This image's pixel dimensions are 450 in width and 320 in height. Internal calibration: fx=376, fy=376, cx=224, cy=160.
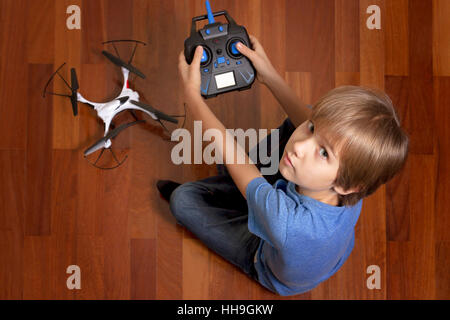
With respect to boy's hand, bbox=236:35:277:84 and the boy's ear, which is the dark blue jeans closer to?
boy's hand, bbox=236:35:277:84

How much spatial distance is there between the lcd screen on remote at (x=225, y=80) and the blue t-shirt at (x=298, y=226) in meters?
0.25

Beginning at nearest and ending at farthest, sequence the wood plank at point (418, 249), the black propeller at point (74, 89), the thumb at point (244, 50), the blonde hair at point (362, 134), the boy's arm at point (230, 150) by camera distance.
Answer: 1. the blonde hair at point (362, 134)
2. the boy's arm at point (230, 150)
3. the thumb at point (244, 50)
4. the black propeller at point (74, 89)
5. the wood plank at point (418, 249)

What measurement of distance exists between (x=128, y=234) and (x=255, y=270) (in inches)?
14.7

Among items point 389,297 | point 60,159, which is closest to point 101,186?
point 60,159

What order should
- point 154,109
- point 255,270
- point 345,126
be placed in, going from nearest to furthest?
1. point 345,126
2. point 255,270
3. point 154,109

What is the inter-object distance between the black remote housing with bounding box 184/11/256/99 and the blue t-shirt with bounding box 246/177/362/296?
0.26m

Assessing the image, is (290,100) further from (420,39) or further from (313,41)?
(420,39)

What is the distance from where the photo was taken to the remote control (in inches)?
31.8

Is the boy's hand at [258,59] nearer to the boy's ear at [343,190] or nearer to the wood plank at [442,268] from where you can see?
the boy's ear at [343,190]

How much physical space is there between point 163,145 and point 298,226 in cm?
54

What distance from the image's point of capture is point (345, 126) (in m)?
0.58

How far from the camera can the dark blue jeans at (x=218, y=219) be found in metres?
0.88

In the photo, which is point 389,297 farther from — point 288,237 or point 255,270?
point 288,237

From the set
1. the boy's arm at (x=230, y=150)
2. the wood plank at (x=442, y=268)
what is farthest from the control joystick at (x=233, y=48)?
the wood plank at (x=442, y=268)
